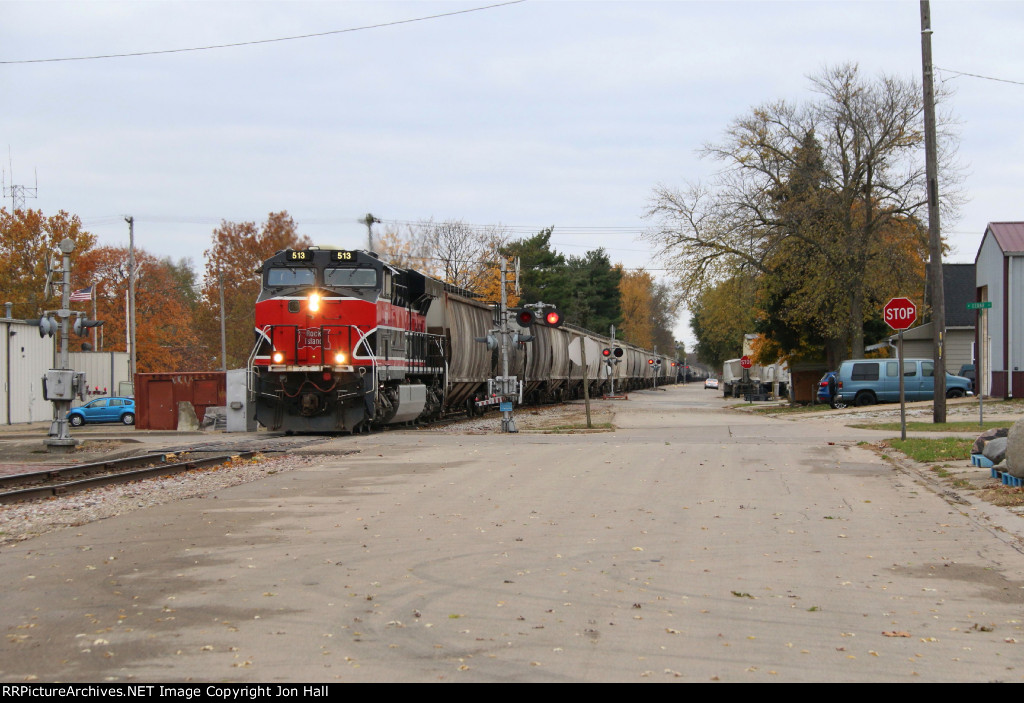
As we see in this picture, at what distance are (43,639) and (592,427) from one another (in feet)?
65.7

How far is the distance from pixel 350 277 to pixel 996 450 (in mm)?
14241

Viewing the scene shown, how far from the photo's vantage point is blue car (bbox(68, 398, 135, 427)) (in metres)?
43.0

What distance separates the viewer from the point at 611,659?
5.22 metres

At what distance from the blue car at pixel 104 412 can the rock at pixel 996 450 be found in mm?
37839

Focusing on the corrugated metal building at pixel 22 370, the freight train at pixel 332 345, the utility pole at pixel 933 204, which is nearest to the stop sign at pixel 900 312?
the utility pole at pixel 933 204

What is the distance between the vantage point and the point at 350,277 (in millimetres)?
22422

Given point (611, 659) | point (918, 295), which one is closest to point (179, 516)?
point (611, 659)

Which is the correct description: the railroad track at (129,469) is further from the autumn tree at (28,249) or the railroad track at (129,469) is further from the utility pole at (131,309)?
the autumn tree at (28,249)

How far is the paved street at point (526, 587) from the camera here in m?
5.18

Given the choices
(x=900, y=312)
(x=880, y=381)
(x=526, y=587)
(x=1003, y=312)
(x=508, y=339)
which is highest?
(x=1003, y=312)

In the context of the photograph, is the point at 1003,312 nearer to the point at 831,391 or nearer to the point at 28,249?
the point at 831,391

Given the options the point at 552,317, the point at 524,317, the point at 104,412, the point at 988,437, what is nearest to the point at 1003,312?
the point at 552,317

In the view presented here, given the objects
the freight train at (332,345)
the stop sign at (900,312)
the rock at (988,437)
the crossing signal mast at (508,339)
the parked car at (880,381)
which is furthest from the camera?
the parked car at (880,381)
